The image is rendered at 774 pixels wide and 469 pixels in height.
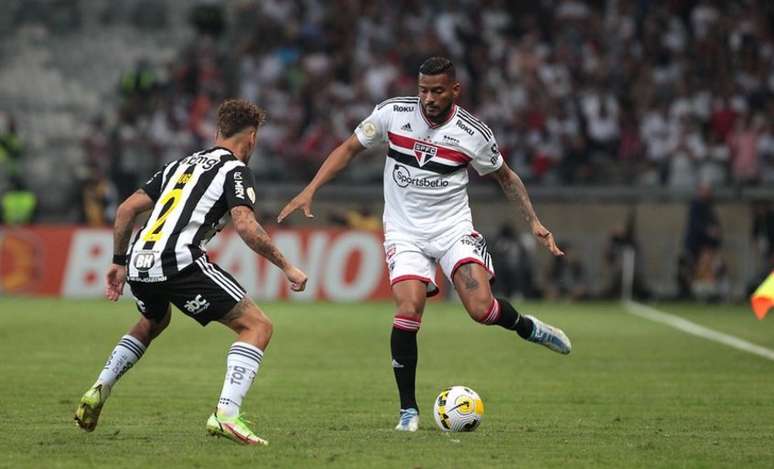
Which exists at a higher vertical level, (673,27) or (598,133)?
(673,27)

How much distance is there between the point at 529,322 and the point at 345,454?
8.50 feet

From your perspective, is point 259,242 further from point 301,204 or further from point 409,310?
point 409,310

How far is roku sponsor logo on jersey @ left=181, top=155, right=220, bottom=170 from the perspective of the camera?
8.60 metres

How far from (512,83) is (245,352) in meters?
20.7

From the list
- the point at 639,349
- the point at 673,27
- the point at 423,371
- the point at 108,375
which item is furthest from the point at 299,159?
the point at 108,375

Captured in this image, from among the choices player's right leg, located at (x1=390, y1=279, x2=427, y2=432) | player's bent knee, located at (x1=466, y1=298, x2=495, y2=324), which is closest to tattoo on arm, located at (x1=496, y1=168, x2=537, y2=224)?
player's bent knee, located at (x1=466, y1=298, x2=495, y2=324)

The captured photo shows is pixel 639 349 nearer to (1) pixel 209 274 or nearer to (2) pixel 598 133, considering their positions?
(1) pixel 209 274

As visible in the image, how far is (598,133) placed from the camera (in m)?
27.2

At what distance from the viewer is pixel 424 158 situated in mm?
9867

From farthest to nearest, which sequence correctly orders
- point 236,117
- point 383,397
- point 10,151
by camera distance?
point 10,151
point 383,397
point 236,117

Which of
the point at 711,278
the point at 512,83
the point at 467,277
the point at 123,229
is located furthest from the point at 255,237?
the point at 512,83

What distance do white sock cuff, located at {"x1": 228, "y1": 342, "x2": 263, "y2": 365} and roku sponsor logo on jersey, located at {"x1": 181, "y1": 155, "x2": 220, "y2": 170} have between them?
1105 mm

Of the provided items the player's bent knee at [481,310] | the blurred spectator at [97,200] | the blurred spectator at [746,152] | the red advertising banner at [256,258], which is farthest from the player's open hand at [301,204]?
the blurred spectator at [746,152]

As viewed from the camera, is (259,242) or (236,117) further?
(236,117)
